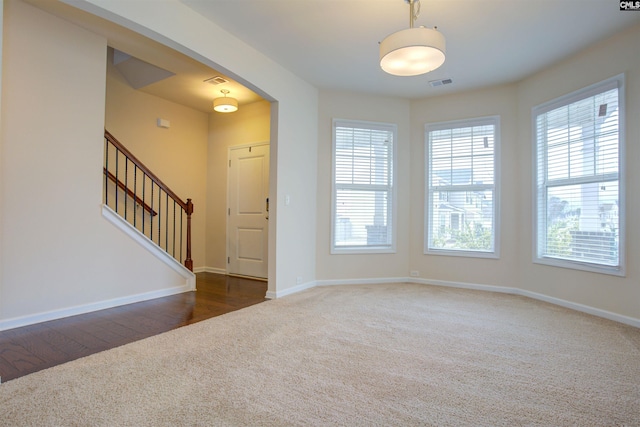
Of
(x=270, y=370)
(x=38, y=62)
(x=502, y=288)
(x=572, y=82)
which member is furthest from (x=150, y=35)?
(x=502, y=288)

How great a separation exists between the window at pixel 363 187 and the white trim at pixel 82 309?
228cm

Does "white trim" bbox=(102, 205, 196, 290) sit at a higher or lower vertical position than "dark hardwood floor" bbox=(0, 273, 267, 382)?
higher

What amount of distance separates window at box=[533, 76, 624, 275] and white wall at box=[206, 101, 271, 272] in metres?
4.06

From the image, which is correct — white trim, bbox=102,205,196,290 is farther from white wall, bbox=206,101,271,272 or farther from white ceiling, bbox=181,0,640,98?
white ceiling, bbox=181,0,640,98

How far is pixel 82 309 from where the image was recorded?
11.1 ft

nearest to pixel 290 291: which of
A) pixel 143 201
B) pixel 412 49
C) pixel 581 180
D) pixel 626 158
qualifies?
pixel 143 201

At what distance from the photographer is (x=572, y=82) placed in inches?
150

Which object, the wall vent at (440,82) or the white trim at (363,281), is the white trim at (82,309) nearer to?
the white trim at (363,281)

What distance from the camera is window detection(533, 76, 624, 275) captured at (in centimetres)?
341

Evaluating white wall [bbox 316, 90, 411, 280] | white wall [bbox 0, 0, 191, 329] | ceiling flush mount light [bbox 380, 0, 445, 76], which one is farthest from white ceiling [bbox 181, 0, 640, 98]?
white wall [bbox 0, 0, 191, 329]

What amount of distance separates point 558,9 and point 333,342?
132 inches

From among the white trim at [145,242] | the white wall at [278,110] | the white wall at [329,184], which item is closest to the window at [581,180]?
the white wall at [329,184]

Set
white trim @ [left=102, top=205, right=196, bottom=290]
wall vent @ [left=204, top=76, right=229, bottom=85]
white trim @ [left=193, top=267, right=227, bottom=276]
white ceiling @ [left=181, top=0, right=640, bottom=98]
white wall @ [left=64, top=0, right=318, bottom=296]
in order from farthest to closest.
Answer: white trim @ [left=193, top=267, right=227, bottom=276] → wall vent @ [left=204, top=76, right=229, bottom=85] → white trim @ [left=102, top=205, right=196, bottom=290] → white ceiling @ [left=181, top=0, right=640, bottom=98] → white wall @ [left=64, top=0, right=318, bottom=296]

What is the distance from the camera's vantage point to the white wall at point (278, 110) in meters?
2.75
